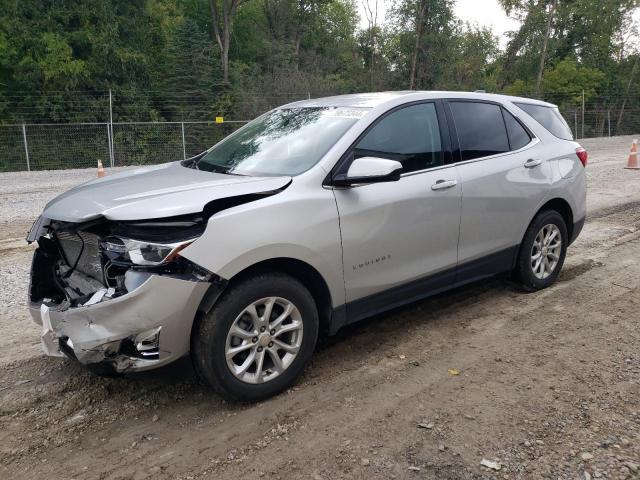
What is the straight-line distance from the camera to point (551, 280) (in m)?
5.37

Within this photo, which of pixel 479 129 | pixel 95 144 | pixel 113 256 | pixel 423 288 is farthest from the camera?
pixel 95 144

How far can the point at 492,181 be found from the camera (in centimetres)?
455

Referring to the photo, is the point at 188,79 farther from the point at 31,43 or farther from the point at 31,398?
the point at 31,398

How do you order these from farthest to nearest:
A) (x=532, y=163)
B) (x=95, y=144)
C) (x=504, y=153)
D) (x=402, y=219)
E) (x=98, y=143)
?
(x=98, y=143)
(x=95, y=144)
(x=532, y=163)
(x=504, y=153)
(x=402, y=219)

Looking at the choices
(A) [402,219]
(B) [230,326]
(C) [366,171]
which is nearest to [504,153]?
(A) [402,219]

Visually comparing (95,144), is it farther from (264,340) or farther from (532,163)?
(264,340)

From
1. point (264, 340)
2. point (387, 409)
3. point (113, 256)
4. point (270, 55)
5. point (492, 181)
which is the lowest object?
point (387, 409)

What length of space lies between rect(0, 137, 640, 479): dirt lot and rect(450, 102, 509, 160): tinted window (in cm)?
139

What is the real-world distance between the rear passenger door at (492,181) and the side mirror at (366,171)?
1.01 meters

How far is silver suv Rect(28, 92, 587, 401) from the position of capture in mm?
3020

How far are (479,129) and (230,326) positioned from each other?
281 cm

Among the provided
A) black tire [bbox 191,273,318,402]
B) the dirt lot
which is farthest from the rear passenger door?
black tire [bbox 191,273,318,402]

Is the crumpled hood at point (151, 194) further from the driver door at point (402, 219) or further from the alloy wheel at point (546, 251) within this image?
the alloy wheel at point (546, 251)

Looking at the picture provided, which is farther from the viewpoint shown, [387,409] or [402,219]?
[402,219]
